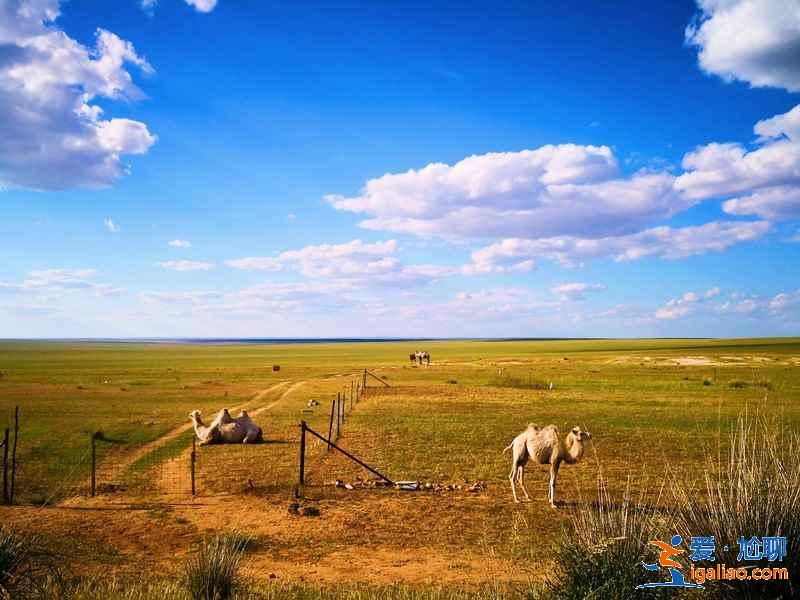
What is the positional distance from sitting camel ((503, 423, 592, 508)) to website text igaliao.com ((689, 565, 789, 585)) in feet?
23.8

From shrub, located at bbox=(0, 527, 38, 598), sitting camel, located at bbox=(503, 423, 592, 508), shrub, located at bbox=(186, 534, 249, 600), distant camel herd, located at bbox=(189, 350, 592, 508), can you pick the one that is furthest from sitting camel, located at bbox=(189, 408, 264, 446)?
shrub, located at bbox=(186, 534, 249, 600)

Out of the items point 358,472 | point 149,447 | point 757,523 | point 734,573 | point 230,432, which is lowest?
point 149,447

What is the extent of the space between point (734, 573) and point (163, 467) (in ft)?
53.9

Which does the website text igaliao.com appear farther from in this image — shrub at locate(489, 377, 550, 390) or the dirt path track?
shrub at locate(489, 377, 550, 390)

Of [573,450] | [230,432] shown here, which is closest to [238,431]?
[230,432]

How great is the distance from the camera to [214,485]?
50.0 ft

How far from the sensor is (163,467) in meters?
17.5

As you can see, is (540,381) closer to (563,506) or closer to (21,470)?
(563,506)

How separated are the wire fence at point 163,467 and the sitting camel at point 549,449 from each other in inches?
186

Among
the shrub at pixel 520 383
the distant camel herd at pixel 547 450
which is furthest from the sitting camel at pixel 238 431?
the shrub at pixel 520 383

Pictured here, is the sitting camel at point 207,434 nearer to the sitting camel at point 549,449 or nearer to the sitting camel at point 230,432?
the sitting camel at point 230,432

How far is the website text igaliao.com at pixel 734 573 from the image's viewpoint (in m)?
5.54

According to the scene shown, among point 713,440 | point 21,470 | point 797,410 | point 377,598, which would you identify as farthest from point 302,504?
point 797,410

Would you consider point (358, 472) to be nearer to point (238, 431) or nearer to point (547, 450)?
point (547, 450)
